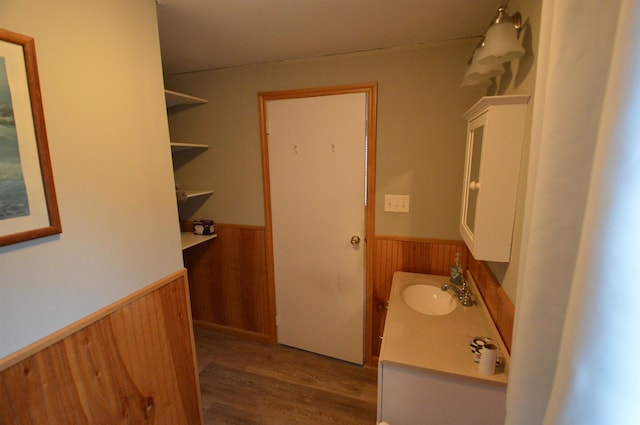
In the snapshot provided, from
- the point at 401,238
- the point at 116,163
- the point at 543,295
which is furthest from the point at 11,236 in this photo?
the point at 401,238

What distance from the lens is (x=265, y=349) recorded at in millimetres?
2371

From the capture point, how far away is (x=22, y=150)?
2.68 ft

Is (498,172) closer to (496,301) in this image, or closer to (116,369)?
(496,301)

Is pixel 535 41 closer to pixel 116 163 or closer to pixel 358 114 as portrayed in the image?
pixel 358 114

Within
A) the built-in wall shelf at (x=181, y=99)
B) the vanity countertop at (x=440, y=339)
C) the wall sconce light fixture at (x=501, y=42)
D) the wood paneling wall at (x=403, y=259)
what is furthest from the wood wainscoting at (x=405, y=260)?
the built-in wall shelf at (x=181, y=99)

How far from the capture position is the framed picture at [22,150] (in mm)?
→ 782

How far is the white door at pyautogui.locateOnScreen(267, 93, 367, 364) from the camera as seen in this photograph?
196 centimetres

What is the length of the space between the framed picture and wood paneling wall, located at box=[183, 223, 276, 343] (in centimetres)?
147

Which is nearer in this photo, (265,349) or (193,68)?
(193,68)

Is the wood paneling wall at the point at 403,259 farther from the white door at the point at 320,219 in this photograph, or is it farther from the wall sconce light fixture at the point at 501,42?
the wall sconce light fixture at the point at 501,42

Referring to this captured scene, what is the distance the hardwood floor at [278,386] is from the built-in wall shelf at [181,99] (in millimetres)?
1994

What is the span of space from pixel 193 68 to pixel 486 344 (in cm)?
250

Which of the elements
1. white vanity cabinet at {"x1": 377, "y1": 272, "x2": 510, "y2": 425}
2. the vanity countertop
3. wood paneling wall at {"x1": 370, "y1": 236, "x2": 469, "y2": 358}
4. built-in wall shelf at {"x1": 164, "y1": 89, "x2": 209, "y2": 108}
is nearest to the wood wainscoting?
wood paneling wall at {"x1": 370, "y1": 236, "x2": 469, "y2": 358}

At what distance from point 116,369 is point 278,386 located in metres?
1.19
